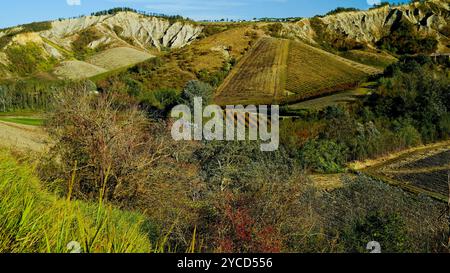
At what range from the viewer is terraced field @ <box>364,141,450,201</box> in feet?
111

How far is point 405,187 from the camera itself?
34.2 metres

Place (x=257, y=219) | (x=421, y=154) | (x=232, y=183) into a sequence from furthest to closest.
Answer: (x=421, y=154) < (x=232, y=183) < (x=257, y=219)

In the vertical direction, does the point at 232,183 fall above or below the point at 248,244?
below

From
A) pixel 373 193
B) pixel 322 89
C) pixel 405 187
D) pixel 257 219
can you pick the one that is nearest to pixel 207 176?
pixel 373 193

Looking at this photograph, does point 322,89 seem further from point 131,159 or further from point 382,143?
point 131,159

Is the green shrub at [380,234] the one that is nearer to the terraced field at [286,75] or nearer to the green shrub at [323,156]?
the green shrub at [323,156]

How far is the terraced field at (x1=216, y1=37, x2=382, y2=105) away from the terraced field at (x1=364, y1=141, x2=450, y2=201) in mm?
28353

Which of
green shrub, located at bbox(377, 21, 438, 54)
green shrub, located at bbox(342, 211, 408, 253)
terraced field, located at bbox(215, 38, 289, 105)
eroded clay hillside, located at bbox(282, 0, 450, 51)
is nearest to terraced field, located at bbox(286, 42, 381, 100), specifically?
terraced field, located at bbox(215, 38, 289, 105)

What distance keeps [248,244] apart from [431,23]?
537 ft

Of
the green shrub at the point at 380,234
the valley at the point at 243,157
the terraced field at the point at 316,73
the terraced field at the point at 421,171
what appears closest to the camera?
the valley at the point at 243,157

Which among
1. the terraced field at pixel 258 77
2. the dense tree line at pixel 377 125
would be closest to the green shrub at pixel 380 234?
the dense tree line at pixel 377 125

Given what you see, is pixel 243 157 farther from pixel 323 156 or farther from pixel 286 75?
pixel 286 75

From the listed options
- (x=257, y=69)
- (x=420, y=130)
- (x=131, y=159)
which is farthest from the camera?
(x=257, y=69)

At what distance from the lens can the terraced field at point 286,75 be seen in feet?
252
